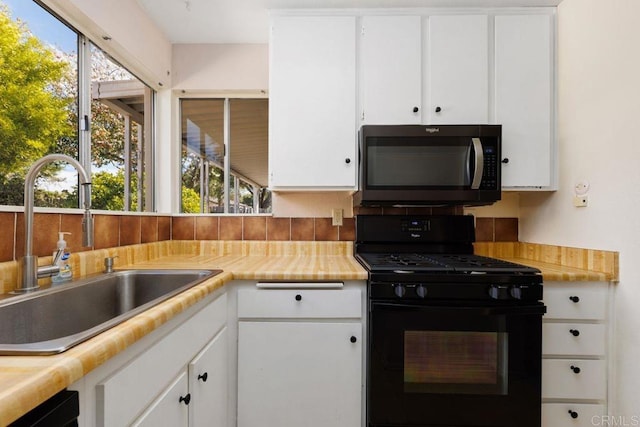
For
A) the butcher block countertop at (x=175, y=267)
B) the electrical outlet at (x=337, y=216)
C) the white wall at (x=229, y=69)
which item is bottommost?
the butcher block countertop at (x=175, y=267)

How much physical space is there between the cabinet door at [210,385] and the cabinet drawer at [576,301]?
1.55 meters

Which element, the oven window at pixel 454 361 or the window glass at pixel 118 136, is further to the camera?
the window glass at pixel 118 136

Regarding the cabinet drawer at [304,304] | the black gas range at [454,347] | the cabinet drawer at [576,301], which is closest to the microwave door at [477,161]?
the black gas range at [454,347]

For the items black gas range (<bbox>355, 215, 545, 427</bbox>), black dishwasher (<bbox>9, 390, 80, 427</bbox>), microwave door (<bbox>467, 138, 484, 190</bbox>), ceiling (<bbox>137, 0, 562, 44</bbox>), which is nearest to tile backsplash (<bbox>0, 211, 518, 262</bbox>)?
microwave door (<bbox>467, 138, 484, 190</bbox>)

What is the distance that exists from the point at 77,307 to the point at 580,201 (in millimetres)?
2374

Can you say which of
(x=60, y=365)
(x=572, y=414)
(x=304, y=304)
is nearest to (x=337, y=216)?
(x=304, y=304)

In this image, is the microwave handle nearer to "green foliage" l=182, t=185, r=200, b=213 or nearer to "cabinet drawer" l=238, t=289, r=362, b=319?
"cabinet drawer" l=238, t=289, r=362, b=319

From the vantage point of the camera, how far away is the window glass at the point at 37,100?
1.19 m

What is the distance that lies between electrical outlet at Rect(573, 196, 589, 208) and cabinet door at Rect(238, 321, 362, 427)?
1.34 metres

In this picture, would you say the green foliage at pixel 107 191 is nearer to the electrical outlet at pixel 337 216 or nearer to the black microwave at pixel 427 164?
the electrical outlet at pixel 337 216

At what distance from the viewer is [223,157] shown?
2342mm

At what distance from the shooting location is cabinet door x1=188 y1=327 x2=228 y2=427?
45.6 inches

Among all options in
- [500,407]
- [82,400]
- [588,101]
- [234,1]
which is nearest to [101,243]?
[82,400]

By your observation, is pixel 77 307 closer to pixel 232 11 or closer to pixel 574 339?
pixel 232 11
